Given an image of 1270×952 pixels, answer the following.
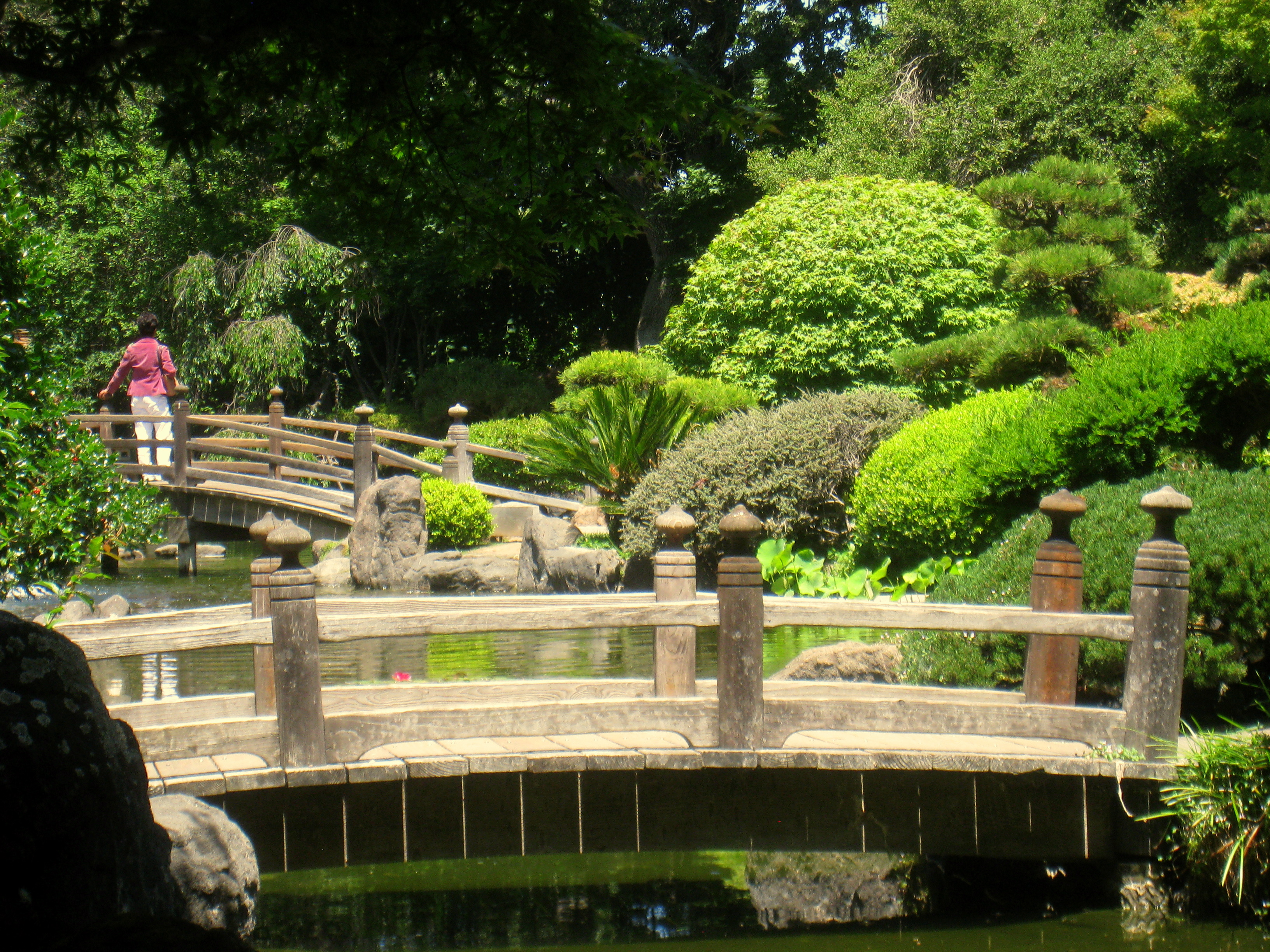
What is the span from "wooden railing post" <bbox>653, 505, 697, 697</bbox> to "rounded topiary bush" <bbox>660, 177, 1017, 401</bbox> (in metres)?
12.2

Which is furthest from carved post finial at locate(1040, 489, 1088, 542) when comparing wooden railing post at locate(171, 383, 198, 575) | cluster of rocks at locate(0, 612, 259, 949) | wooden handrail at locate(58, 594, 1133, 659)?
wooden railing post at locate(171, 383, 198, 575)

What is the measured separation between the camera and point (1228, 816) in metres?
4.98

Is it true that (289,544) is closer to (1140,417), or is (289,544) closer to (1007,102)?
(1140,417)

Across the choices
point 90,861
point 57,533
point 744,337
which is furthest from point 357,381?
point 90,861

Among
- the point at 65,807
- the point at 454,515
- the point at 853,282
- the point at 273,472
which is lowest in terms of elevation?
the point at 65,807

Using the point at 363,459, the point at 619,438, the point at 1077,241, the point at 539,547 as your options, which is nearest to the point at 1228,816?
the point at 1077,241

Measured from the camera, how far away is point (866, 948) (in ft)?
18.0

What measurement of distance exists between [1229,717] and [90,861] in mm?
5950

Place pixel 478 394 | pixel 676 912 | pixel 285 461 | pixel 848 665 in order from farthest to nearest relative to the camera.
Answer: pixel 478 394 < pixel 285 461 < pixel 848 665 < pixel 676 912

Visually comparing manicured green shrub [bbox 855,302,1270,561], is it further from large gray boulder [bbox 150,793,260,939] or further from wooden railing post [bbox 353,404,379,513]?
wooden railing post [bbox 353,404,379,513]

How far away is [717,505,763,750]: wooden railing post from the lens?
514cm

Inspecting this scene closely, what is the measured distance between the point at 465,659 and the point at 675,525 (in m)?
5.42

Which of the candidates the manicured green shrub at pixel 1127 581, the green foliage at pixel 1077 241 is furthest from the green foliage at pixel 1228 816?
the green foliage at pixel 1077 241

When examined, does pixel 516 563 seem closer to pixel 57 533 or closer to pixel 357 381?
pixel 57 533
